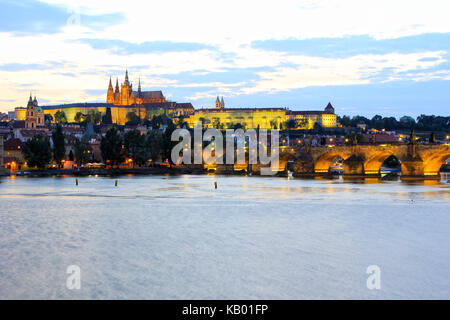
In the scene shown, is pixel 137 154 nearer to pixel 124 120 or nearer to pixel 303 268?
pixel 303 268

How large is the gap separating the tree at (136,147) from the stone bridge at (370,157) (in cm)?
1631

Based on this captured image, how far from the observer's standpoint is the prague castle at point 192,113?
16412cm

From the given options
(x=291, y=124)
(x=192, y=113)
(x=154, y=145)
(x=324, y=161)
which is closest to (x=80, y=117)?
(x=192, y=113)

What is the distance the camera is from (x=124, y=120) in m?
173

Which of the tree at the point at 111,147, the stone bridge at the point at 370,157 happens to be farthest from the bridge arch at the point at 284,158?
the tree at the point at 111,147

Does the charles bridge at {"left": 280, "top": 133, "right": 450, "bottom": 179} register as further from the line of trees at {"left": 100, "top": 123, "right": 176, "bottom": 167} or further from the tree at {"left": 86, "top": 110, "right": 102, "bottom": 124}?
the tree at {"left": 86, "top": 110, "right": 102, "bottom": 124}

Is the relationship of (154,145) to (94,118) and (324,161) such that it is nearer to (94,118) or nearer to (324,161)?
(324,161)

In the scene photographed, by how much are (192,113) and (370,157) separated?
12496 cm

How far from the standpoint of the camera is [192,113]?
181875 millimetres

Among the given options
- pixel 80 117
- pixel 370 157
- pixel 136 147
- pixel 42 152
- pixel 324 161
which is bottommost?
pixel 324 161

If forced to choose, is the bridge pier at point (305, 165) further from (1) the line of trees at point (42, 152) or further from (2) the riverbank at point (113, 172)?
(1) the line of trees at point (42, 152)

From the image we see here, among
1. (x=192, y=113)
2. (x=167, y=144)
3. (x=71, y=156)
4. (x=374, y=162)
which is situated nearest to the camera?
(x=374, y=162)

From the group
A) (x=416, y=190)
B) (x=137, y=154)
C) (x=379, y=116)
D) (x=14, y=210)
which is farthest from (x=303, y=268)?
(x=379, y=116)

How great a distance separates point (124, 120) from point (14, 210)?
144461 mm
